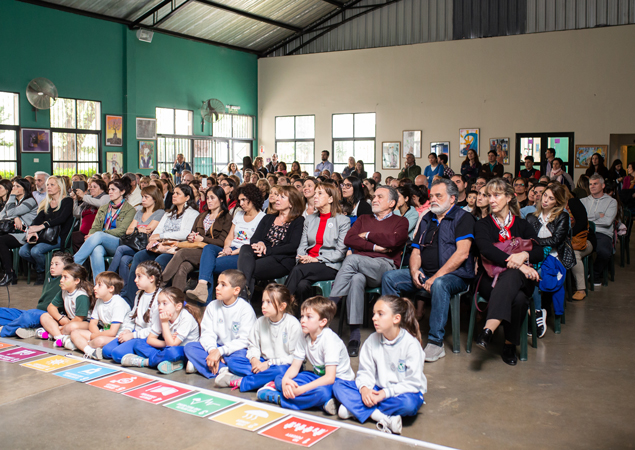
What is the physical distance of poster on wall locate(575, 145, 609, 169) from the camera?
13133 millimetres

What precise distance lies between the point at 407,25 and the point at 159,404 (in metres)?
14.2

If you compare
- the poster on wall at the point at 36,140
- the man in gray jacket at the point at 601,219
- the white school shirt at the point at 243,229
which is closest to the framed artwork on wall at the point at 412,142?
the poster on wall at the point at 36,140

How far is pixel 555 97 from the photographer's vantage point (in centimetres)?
1348

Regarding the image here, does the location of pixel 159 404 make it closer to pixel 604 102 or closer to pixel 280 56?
pixel 604 102

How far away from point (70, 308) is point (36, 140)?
8.90 metres

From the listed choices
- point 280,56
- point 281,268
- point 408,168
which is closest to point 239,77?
point 280,56

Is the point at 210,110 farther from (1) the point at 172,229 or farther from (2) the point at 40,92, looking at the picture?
(1) the point at 172,229

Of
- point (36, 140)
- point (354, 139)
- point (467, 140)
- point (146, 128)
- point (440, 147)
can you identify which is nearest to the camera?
point (36, 140)

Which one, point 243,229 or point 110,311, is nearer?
point 110,311

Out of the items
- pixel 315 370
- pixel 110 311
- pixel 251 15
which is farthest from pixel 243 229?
pixel 251 15

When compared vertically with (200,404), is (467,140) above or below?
above

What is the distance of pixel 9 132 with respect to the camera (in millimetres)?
11516

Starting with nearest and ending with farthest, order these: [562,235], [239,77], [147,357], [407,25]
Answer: [147,357] < [562,235] < [407,25] < [239,77]

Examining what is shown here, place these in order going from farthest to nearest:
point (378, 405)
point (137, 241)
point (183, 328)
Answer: point (137, 241) → point (183, 328) → point (378, 405)
